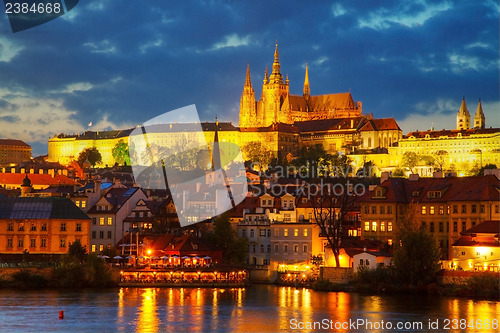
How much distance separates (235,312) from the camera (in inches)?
2014

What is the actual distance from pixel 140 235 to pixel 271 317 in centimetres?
2353

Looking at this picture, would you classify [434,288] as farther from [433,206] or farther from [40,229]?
[40,229]

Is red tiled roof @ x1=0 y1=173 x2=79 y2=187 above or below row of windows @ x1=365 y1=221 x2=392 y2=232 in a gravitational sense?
above

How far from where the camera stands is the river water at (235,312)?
46406 mm

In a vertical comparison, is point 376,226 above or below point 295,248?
above

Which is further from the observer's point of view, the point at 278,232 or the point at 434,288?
the point at 278,232

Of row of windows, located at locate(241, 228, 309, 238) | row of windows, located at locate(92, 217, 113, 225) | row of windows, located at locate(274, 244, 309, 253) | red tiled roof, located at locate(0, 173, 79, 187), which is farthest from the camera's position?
red tiled roof, located at locate(0, 173, 79, 187)

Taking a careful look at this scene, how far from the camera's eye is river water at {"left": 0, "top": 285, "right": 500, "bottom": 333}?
46406mm

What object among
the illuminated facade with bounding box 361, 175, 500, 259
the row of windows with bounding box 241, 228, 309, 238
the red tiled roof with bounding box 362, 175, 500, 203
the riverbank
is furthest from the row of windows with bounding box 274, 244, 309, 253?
the riverbank

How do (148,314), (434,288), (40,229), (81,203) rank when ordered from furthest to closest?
1. (81,203)
2. (40,229)
3. (434,288)
4. (148,314)

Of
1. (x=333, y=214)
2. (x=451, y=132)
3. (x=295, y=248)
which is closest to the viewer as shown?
(x=333, y=214)

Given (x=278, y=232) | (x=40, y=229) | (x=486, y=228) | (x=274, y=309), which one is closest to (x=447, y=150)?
(x=278, y=232)

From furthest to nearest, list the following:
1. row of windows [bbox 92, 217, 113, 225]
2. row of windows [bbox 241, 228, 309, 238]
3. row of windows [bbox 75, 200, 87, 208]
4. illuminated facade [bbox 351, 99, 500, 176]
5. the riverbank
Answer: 1. illuminated facade [bbox 351, 99, 500, 176]
2. row of windows [bbox 75, 200, 87, 208]
3. row of windows [bbox 92, 217, 113, 225]
4. row of windows [bbox 241, 228, 309, 238]
5. the riverbank

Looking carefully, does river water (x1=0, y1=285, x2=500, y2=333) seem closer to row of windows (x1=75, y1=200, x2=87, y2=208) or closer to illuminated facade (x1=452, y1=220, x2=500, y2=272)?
illuminated facade (x1=452, y1=220, x2=500, y2=272)
